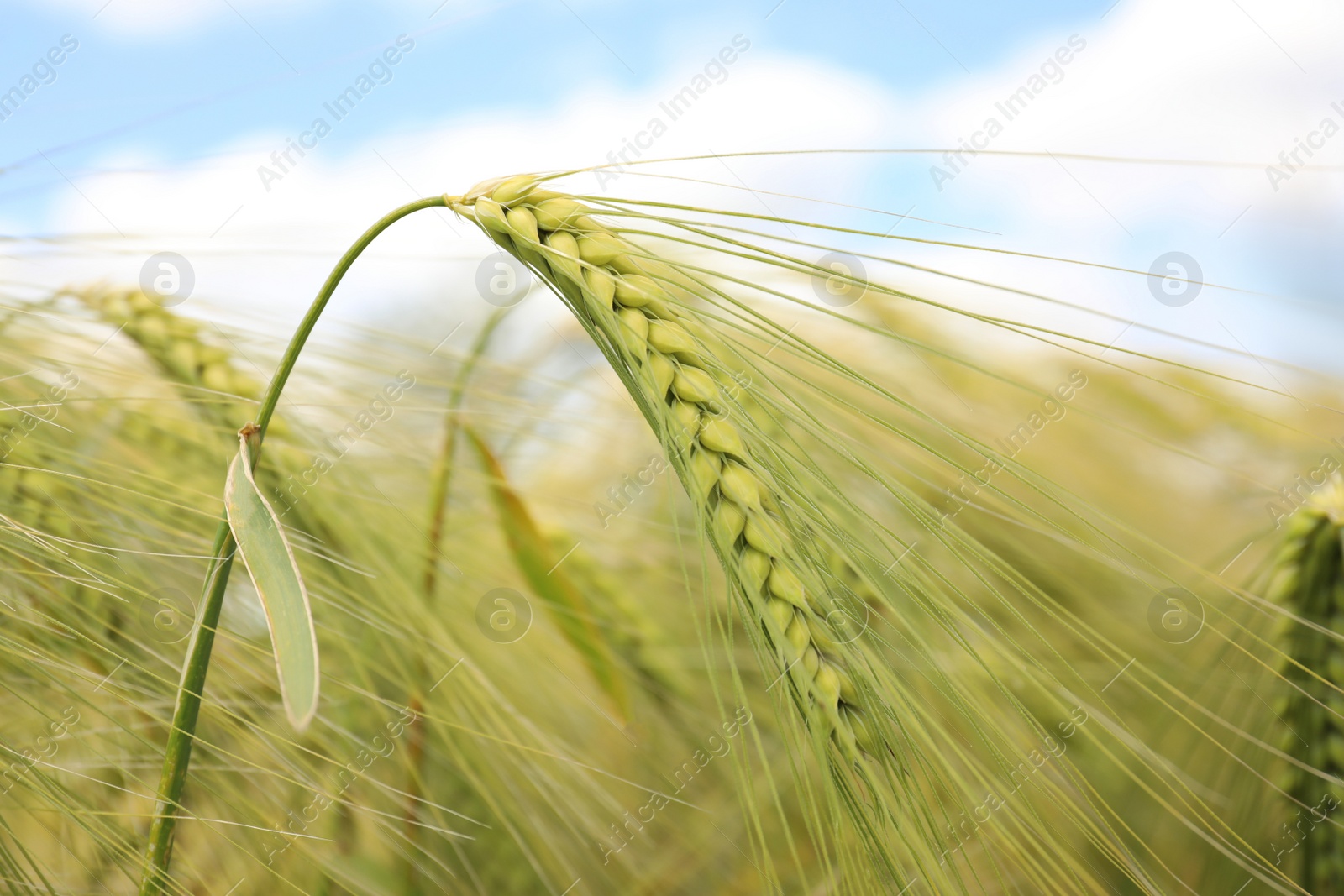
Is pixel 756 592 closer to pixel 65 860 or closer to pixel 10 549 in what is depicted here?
pixel 10 549

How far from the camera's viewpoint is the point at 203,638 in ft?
1.55

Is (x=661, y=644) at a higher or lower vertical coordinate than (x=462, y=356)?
lower

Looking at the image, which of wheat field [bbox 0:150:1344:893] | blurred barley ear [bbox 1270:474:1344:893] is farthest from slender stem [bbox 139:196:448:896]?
blurred barley ear [bbox 1270:474:1344:893]

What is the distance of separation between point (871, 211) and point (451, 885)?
2.39 ft

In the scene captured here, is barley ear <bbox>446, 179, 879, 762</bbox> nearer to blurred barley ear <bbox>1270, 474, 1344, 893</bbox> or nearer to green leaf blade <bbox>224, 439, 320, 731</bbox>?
green leaf blade <bbox>224, 439, 320, 731</bbox>

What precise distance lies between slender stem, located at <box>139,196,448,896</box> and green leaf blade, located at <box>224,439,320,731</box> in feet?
0.20

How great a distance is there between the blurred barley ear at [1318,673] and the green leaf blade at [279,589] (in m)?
0.92

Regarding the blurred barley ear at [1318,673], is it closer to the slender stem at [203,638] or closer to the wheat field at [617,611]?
the wheat field at [617,611]

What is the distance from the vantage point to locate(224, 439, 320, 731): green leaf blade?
34 centimetres

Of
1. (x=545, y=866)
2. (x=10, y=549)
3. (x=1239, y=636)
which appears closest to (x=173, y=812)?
(x=10, y=549)

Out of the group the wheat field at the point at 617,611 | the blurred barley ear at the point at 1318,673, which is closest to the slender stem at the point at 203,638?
the wheat field at the point at 617,611

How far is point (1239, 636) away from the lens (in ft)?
3.05

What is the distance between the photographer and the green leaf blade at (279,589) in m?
0.34

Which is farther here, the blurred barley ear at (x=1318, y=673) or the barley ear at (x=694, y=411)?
the blurred barley ear at (x=1318, y=673)
